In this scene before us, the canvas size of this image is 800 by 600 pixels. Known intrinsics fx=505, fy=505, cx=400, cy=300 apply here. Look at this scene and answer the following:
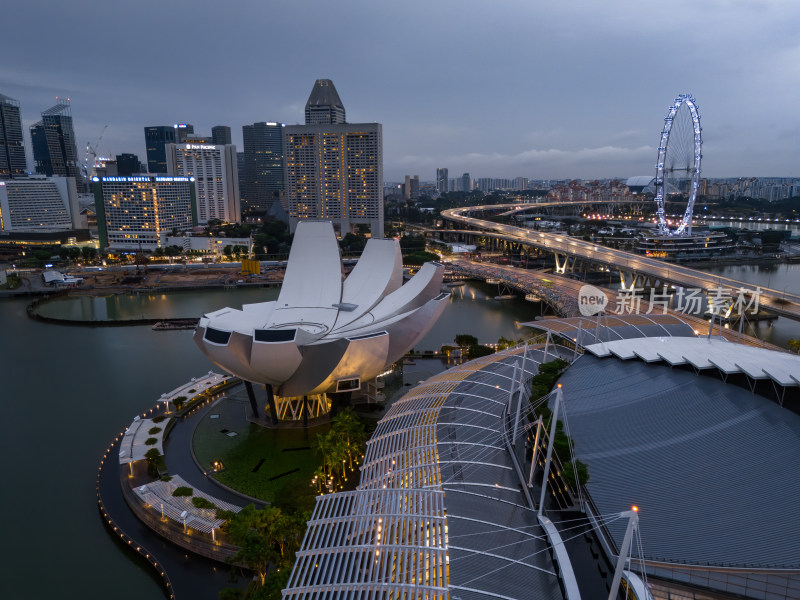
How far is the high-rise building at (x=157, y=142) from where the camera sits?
122m

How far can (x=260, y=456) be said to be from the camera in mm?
14367

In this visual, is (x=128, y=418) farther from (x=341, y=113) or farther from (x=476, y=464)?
(x=341, y=113)

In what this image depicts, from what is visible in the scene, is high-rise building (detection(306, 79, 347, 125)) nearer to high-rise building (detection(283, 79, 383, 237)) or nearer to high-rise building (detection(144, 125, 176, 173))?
high-rise building (detection(283, 79, 383, 237))

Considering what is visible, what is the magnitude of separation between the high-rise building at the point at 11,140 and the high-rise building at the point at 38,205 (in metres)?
35.2

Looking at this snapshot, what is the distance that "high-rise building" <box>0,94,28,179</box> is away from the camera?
3588 inches

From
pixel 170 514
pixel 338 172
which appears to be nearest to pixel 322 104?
pixel 338 172

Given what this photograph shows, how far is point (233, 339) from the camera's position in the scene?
13.7 m

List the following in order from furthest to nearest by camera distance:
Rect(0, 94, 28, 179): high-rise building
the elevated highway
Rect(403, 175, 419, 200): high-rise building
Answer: Rect(403, 175, 419, 200): high-rise building < Rect(0, 94, 28, 179): high-rise building < the elevated highway

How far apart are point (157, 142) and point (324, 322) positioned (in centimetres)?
13057

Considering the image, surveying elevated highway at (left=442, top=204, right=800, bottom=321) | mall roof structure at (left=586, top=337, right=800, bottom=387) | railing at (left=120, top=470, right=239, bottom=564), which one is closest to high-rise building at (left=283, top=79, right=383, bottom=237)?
elevated highway at (left=442, top=204, right=800, bottom=321)

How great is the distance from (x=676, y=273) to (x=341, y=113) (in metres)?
57.0

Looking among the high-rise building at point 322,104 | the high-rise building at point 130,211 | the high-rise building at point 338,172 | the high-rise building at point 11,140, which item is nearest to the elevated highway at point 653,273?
the high-rise building at point 338,172

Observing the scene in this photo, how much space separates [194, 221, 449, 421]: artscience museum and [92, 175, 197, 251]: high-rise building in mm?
43340

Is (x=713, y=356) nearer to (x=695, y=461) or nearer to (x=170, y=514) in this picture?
(x=695, y=461)
